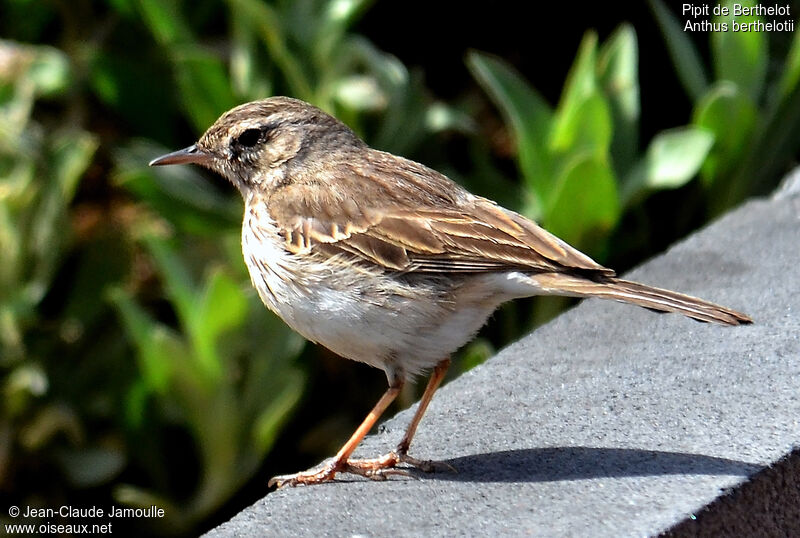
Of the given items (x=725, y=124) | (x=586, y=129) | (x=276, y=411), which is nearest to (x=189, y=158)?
(x=276, y=411)

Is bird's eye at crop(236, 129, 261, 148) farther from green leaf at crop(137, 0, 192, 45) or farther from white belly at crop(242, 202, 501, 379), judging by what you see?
green leaf at crop(137, 0, 192, 45)

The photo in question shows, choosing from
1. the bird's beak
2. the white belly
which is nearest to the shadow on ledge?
the white belly

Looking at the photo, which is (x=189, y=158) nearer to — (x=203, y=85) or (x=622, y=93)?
(x=203, y=85)

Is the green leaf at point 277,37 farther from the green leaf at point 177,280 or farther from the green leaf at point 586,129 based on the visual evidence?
the green leaf at point 586,129

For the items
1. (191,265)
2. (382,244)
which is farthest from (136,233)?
A: (382,244)

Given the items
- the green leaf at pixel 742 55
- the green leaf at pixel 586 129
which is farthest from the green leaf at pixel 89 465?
the green leaf at pixel 742 55

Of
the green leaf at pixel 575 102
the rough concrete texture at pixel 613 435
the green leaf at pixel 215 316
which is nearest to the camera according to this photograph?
the rough concrete texture at pixel 613 435
